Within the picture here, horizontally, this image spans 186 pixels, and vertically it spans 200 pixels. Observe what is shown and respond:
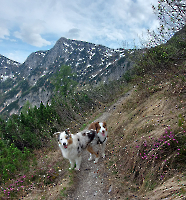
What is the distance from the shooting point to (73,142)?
5402 millimetres

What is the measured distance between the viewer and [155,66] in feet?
30.9

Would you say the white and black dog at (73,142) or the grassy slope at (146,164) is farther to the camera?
the white and black dog at (73,142)

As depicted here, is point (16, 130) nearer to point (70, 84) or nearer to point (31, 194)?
point (31, 194)

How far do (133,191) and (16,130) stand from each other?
1519 centimetres

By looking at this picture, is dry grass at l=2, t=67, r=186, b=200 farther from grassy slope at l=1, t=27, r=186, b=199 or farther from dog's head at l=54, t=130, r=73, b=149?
dog's head at l=54, t=130, r=73, b=149

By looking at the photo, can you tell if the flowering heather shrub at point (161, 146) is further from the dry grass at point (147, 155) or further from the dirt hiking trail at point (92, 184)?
the dirt hiking trail at point (92, 184)

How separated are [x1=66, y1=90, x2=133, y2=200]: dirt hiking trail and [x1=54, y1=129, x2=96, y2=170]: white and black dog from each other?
48cm

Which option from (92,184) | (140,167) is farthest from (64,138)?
(140,167)

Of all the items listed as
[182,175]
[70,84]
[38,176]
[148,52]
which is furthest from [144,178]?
[70,84]

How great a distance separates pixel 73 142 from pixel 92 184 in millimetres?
1800

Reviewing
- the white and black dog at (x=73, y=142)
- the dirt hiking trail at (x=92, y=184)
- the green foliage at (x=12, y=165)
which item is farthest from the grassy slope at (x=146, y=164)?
the white and black dog at (x=73, y=142)

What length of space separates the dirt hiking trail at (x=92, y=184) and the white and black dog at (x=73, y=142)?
0.48 m

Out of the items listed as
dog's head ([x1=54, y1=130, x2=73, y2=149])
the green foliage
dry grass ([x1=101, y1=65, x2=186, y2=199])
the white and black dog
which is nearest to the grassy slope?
dry grass ([x1=101, y1=65, x2=186, y2=199])

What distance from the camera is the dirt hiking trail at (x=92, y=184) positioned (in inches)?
185
